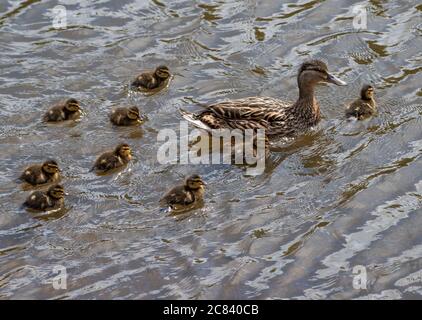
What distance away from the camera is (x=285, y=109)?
8312mm

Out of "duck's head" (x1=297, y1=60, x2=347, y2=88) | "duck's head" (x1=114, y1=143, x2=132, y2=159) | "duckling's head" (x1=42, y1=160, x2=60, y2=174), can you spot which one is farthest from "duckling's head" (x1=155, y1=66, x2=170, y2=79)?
"duckling's head" (x1=42, y1=160, x2=60, y2=174)

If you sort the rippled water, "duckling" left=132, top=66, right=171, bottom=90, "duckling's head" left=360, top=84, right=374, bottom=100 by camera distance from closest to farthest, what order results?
the rippled water, "duckling's head" left=360, top=84, right=374, bottom=100, "duckling" left=132, top=66, right=171, bottom=90

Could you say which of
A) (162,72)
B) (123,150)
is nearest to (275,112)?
(162,72)

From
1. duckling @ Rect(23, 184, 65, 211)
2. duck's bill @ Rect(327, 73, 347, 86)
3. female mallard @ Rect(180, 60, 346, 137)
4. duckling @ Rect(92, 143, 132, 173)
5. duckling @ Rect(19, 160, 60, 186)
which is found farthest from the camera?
duck's bill @ Rect(327, 73, 347, 86)

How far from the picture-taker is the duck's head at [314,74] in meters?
8.34

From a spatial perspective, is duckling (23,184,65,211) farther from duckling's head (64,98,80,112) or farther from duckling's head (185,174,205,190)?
duckling's head (64,98,80,112)

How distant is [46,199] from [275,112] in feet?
6.86

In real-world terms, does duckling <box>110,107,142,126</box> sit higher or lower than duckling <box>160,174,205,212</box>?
higher

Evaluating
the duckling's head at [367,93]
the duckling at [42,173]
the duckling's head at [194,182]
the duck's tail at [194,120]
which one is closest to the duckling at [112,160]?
the duckling at [42,173]

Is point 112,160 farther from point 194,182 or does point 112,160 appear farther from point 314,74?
point 314,74

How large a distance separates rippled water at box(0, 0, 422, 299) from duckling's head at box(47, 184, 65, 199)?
0.41 ft

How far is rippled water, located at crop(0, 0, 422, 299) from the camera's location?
640 cm

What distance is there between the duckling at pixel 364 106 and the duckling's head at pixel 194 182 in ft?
5.40
